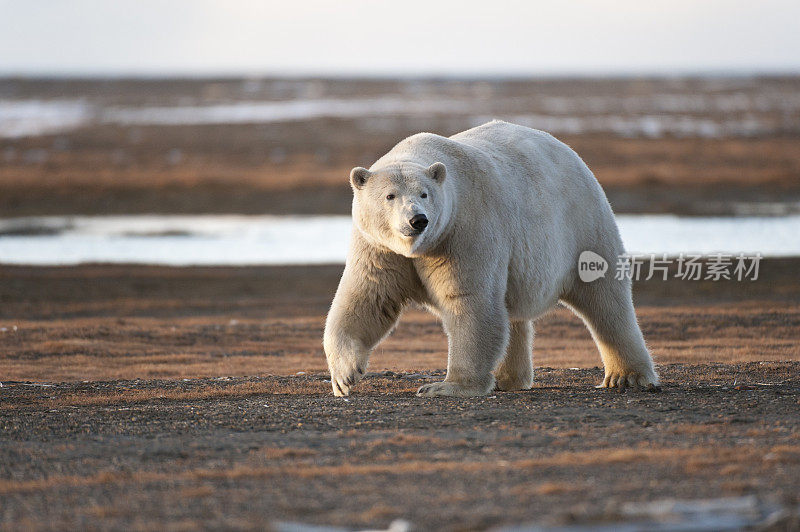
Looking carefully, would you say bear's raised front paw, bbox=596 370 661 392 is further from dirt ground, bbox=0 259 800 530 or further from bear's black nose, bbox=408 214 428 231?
bear's black nose, bbox=408 214 428 231

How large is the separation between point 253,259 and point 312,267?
189 centimetres

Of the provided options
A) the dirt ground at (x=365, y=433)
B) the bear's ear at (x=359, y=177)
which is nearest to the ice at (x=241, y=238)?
the dirt ground at (x=365, y=433)

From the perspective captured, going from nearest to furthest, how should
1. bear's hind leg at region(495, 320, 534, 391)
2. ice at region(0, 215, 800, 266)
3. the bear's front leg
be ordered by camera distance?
the bear's front leg
bear's hind leg at region(495, 320, 534, 391)
ice at region(0, 215, 800, 266)

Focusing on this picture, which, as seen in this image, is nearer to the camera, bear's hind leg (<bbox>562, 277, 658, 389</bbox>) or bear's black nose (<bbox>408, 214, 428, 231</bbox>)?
bear's black nose (<bbox>408, 214, 428, 231</bbox>)

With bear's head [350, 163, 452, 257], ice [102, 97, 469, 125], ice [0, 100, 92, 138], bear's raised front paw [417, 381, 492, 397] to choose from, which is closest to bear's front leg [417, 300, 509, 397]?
bear's raised front paw [417, 381, 492, 397]

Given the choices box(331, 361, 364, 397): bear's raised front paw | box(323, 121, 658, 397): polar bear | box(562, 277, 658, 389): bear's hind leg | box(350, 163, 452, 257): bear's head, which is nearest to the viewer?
box(350, 163, 452, 257): bear's head

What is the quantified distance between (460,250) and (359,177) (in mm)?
905

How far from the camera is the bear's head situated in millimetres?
7203

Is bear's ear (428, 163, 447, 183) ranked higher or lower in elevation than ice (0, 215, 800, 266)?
higher

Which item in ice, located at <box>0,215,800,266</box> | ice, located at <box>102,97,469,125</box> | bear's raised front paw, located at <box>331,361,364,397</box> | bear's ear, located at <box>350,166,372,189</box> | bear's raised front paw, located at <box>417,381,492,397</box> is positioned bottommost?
ice, located at <box>0,215,800,266</box>

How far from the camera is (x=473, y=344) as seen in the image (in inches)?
305

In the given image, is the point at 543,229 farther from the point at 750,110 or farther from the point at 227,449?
the point at 750,110

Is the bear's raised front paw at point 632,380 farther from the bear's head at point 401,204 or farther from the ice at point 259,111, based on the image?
the ice at point 259,111

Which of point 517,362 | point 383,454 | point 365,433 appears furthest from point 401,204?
point 517,362
